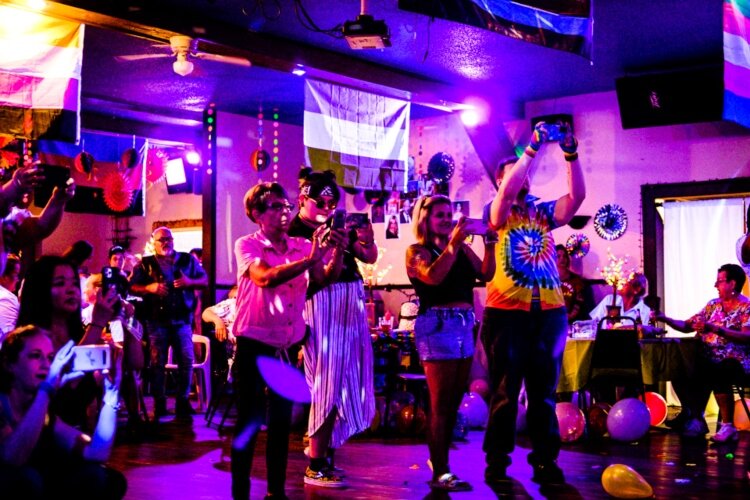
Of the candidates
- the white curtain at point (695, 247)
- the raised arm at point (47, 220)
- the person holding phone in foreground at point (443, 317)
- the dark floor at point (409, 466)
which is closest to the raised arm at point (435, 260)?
the person holding phone in foreground at point (443, 317)

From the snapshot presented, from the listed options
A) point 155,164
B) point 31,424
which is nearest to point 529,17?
point 31,424

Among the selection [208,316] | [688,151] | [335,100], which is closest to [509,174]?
[208,316]

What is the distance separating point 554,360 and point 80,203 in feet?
37.4

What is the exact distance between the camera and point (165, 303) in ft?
28.6

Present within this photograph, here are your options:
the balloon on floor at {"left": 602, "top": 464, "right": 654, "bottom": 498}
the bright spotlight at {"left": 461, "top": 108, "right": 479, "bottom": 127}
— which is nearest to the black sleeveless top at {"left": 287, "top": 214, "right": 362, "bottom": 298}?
the balloon on floor at {"left": 602, "top": 464, "right": 654, "bottom": 498}

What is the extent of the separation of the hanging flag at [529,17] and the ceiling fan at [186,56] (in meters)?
3.14

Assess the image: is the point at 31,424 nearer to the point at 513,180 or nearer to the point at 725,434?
the point at 513,180

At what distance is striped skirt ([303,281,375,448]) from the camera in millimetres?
5059

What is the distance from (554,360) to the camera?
16.7ft

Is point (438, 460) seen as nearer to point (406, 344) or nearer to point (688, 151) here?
point (406, 344)

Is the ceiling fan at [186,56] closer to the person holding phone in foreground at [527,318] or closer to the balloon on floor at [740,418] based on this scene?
the person holding phone in foreground at [527,318]

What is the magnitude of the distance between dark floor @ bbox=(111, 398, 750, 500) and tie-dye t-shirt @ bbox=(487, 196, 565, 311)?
3.36ft

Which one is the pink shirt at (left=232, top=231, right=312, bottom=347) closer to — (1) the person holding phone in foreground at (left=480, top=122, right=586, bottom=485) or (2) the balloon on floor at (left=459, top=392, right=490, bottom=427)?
(1) the person holding phone in foreground at (left=480, top=122, right=586, bottom=485)

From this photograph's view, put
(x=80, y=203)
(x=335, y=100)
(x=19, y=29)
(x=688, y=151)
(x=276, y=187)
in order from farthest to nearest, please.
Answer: (x=80, y=203) < (x=688, y=151) < (x=335, y=100) < (x=19, y=29) < (x=276, y=187)
